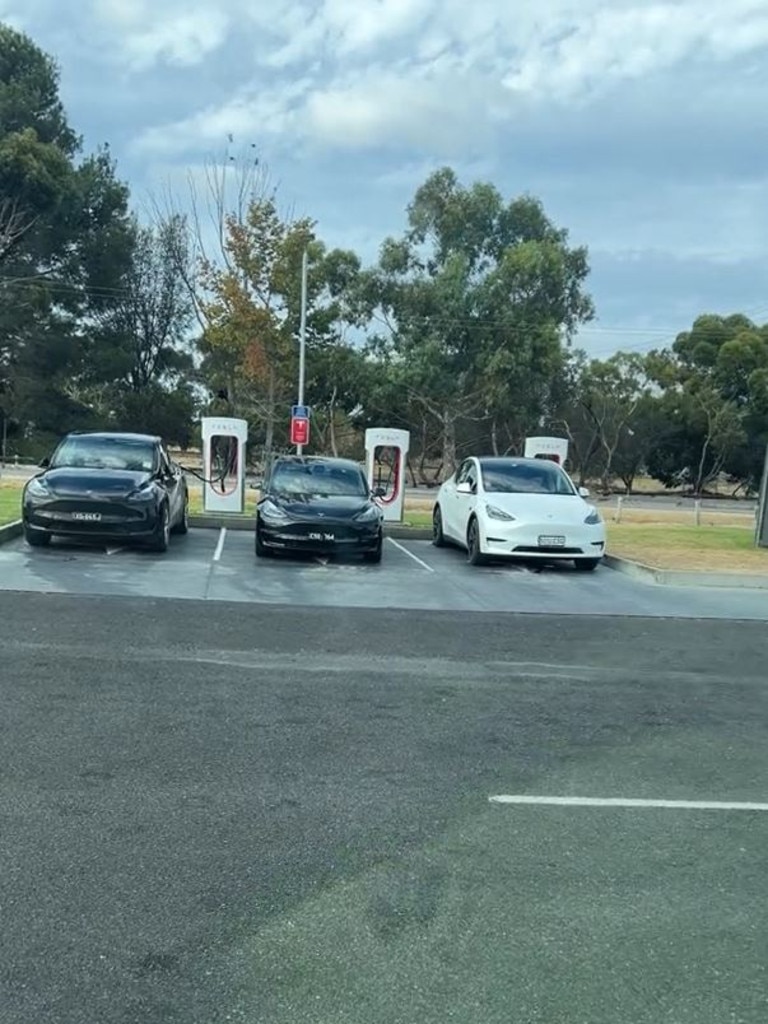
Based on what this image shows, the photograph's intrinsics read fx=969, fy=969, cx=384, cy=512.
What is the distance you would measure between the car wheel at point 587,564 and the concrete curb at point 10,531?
25.8 feet

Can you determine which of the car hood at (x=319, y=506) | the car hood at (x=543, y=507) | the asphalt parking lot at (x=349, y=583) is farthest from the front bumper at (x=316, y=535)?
the car hood at (x=543, y=507)

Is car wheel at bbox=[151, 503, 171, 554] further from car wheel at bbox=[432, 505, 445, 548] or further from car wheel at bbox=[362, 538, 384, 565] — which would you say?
car wheel at bbox=[432, 505, 445, 548]

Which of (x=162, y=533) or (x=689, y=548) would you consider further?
(x=689, y=548)

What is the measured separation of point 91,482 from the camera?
497 inches

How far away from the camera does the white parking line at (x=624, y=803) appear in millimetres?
4574

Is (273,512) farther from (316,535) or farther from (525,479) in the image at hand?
(525,479)

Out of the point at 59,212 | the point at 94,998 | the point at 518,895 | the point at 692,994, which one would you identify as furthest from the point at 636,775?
the point at 59,212

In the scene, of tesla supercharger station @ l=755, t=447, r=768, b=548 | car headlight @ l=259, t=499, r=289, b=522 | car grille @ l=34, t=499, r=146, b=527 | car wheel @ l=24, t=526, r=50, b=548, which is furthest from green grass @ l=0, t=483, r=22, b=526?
tesla supercharger station @ l=755, t=447, r=768, b=548

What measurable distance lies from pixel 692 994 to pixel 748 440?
47.6 m

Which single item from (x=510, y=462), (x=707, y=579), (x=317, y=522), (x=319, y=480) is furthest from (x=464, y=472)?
(x=707, y=579)

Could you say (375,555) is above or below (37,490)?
below

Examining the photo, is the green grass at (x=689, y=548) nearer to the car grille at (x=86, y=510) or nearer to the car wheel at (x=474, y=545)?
the car wheel at (x=474, y=545)

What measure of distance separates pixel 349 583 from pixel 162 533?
3.00m

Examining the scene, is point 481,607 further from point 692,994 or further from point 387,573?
point 692,994
